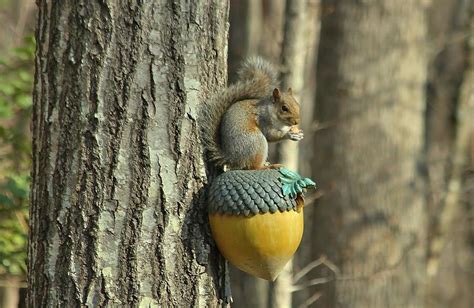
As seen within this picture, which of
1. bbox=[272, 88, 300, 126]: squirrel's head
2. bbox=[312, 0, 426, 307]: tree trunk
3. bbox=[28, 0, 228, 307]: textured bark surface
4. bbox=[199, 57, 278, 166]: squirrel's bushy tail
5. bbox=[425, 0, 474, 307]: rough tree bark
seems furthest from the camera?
bbox=[425, 0, 474, 307]: rough tree bark

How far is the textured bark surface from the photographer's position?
7.56 ft

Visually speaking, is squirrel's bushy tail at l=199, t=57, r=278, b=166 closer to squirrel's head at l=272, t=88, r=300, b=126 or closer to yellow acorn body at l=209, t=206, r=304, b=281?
squirrel's head at l=272, t=88, r=300, b=126

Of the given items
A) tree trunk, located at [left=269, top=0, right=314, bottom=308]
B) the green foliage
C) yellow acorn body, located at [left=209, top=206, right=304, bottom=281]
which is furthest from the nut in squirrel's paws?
tree trunk, located at [left=269, top=0, right=314, bottom=308]

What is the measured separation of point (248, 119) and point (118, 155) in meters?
0.44

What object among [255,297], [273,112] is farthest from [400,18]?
[273,112]

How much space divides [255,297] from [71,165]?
308 centimetres

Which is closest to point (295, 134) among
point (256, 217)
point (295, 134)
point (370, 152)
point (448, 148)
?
point (295, 134)

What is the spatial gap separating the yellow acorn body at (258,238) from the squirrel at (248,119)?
0.66ft

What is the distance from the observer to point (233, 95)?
98.0 inches

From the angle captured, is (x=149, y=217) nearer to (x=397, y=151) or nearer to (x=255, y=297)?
(x=255, y=297)

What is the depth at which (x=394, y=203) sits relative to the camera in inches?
244

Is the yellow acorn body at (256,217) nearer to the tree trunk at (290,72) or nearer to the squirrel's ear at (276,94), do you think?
the squirrel's ear at (276,94)

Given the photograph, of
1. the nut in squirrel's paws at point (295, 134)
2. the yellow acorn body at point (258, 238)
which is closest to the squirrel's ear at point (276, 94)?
the nut in squirrel's paws at point (295, 134)

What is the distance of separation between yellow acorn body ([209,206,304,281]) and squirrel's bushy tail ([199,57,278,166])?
21cm
